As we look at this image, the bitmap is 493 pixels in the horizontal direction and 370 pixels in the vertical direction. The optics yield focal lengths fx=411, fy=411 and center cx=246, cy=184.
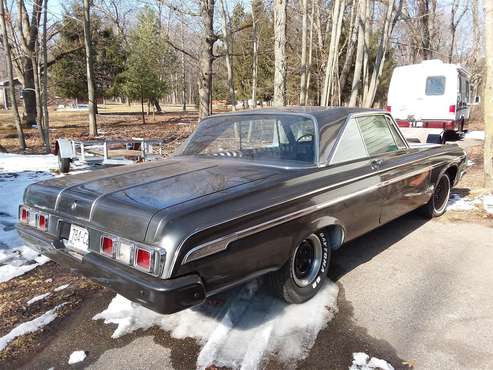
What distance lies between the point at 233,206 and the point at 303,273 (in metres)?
1.09

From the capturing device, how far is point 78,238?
2.77 m

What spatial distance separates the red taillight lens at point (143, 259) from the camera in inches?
91.3

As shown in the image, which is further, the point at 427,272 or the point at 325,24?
the point at 325,24

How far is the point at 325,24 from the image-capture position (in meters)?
25.5

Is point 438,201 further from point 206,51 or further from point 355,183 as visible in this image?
point 206,51

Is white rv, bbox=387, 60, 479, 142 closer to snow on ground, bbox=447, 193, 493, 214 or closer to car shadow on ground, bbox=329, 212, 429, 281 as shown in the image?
snow on ground, bbox=447, 193, 493, 214

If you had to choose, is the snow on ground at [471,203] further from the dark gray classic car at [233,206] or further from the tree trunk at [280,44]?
the tree trunk at [280,44]

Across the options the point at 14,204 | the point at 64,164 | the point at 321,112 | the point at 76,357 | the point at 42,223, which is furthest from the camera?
the point at 64,164

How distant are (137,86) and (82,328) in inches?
981

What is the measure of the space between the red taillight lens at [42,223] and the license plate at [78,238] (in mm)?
346

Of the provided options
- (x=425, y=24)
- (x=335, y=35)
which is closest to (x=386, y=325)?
(x=335, y=35)

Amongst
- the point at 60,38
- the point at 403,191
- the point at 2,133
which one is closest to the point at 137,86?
the point at 60,38

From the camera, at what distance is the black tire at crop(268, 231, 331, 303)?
301 cm

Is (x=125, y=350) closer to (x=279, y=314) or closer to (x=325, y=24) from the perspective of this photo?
(x=279, y=314)
